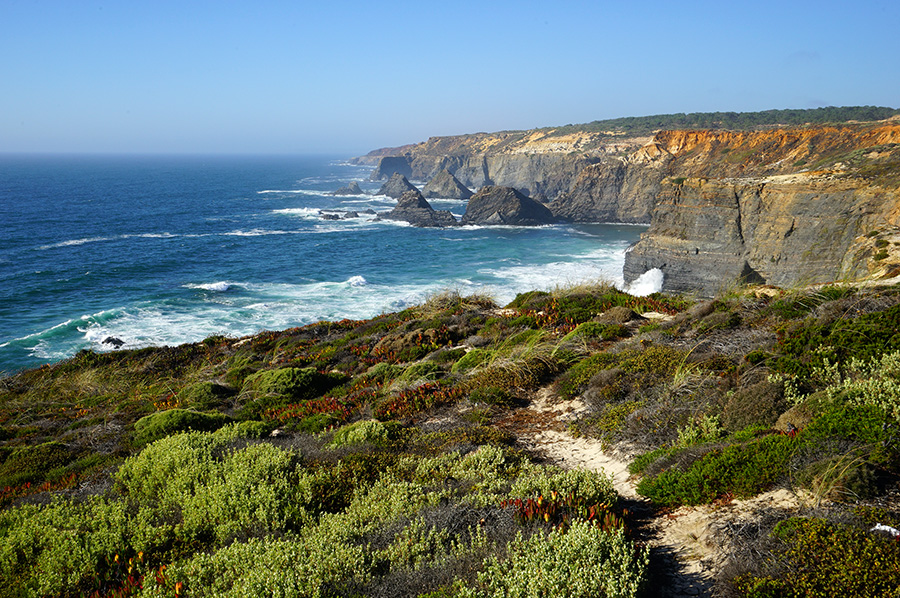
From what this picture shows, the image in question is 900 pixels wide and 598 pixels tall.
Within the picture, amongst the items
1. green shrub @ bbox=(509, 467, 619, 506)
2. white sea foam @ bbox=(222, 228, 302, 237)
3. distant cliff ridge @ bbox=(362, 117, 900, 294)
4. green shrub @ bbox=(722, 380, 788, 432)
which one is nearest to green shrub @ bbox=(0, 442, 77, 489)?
green shrub @ bbox=(509, 467, 619, 506)

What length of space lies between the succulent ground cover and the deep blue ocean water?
952cm

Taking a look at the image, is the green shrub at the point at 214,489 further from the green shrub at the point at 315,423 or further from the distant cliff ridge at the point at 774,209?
the distant cliff ridge at the point at 774,209

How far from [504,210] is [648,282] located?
122 feet

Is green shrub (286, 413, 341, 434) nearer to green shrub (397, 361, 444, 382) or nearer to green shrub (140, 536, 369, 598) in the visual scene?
green shrub (397, 361, 444, 382)

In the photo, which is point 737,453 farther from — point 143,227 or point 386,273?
point 143,227

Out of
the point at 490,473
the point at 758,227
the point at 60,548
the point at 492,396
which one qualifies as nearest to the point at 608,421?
the point at 490,473

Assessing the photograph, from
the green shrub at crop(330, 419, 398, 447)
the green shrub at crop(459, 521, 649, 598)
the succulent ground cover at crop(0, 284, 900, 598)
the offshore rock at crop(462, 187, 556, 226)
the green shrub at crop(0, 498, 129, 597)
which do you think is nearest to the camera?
the green shrub at crop(459, 521, 649, 598)

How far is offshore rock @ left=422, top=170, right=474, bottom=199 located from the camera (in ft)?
336

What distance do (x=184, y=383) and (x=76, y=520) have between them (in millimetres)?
10179

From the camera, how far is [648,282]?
4128 centimetres

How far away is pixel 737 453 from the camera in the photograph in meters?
4.70

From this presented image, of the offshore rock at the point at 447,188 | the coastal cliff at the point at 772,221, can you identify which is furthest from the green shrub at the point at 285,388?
the offshore rock at the point at 447,188

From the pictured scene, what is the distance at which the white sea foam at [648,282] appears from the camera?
4069 cm

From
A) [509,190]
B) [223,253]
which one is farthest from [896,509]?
[509,190]
